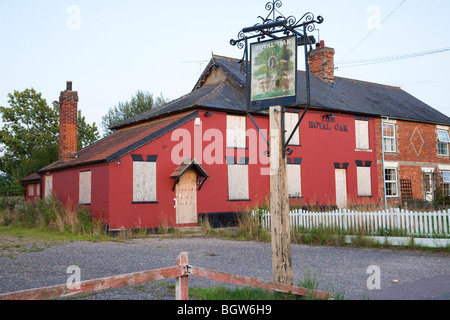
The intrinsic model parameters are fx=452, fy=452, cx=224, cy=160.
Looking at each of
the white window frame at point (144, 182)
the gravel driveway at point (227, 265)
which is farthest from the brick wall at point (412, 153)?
the gravel driveway at point (227, 265)

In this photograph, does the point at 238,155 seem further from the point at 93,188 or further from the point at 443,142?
the point at 443,142

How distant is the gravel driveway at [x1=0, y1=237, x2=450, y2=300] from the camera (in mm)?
6828

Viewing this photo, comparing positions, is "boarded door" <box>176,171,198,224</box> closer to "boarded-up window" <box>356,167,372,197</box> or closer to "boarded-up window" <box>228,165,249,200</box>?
"boarded-up window" <box>228,165,249,200</box>

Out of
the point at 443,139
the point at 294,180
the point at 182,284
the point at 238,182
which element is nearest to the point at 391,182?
the point at 443,139

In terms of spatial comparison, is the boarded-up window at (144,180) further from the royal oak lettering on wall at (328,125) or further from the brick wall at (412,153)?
the brick wall at (412,153)

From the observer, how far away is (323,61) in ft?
89.9

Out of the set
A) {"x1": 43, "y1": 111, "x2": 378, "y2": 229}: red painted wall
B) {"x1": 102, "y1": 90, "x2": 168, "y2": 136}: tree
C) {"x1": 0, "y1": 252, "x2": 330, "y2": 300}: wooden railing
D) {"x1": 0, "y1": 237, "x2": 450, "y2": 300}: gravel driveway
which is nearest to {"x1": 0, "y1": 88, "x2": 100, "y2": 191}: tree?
{"x1": 102, "y1": 90, "x2": 168, "y2": 136}: tree

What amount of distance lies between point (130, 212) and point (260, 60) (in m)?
12.0

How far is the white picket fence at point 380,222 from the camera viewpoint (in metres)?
12.0

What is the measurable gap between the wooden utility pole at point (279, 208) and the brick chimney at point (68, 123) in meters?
17.0

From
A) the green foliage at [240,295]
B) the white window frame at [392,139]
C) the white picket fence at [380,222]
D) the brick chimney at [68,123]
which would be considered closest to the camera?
the green foliage at [240,295]
